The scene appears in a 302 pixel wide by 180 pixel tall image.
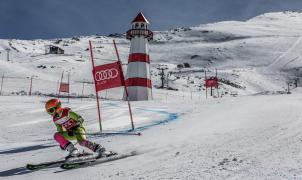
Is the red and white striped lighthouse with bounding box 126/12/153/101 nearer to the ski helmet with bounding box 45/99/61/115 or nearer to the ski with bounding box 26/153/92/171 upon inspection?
the ski helmet with bounding box 45/99/61/115

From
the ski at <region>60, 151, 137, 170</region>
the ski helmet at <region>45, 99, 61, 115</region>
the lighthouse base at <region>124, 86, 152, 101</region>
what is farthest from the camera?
the lighthouse base at <region>124, 86, 152, 101</region>

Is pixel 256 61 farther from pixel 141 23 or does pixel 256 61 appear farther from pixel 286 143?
pixel 286 143

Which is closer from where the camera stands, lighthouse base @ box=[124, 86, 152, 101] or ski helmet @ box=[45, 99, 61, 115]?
ski helmet @ box=[45, 99, 61, 115]

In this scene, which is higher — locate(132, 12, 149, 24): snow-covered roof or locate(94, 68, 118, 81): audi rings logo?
locate(132, 12, 149, 24): snow-covered roof

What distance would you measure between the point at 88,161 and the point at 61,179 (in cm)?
110

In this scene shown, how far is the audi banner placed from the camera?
1539cm

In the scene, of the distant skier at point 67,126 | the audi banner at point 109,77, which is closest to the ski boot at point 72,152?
the distant skier at point 67,126

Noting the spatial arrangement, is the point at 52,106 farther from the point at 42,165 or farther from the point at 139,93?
the point at 139,93

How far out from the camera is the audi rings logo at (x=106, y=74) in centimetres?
1545

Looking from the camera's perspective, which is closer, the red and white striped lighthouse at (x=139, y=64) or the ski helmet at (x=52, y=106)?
the ski helmet at (x=52, y=106)

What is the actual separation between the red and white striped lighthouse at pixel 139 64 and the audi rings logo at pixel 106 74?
77.3 feet

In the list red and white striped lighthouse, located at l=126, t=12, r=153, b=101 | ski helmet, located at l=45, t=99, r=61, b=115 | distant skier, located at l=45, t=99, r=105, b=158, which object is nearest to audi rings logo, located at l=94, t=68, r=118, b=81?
distant skier, located at l=45, t=99, r=105, b=158

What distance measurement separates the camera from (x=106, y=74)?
15516mm

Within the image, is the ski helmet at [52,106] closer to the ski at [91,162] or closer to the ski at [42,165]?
the ski at [42,165]
